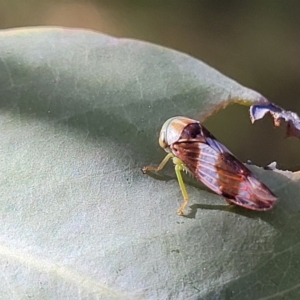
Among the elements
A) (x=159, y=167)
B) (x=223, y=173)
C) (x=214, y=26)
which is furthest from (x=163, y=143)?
(x=214, y=26)

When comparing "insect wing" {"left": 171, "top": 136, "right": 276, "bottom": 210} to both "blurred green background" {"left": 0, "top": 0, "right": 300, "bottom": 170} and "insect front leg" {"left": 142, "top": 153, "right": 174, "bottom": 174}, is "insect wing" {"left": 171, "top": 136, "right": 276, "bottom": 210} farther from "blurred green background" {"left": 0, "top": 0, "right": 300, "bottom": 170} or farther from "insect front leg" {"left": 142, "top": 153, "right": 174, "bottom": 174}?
"blurred green background" {"left": 0, "top": 0, "right": 300, "bottom": 170}

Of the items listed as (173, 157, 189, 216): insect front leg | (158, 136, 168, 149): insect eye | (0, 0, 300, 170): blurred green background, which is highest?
(158, 136, 168, 149): insect eye

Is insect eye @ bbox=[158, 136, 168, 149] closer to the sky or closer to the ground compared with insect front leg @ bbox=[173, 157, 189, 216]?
closer to the sky

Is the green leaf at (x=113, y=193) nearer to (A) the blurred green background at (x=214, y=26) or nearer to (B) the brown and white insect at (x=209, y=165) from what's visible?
(B) the brown and white insect at (x=209, y=165)

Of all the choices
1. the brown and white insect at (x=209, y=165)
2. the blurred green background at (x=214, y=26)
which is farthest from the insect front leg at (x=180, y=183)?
the blurred green background at (x=214, y=26)

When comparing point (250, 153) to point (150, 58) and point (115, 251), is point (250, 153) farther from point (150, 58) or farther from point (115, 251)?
point (115, 251)

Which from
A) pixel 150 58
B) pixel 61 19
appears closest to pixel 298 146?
pixel 150 58

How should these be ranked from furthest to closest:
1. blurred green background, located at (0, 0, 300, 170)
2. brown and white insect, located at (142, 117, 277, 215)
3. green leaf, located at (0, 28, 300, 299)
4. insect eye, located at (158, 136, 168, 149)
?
blurred green background, located at (0, 0, 300, 170)
insect eye, located at (158, 136, 168, 149)
brown and white insect, located at (142, 117, 277, 215)
green leaf, located at (0, 28, 300, 299)

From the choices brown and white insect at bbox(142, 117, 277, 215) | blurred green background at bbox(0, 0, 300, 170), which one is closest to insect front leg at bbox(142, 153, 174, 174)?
brown and white insect at bbox(142, 117, 277, 215)
